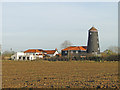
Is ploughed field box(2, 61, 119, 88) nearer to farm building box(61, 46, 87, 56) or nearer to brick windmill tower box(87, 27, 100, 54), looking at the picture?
brick windmill tower box(87, 27, 100, 54)

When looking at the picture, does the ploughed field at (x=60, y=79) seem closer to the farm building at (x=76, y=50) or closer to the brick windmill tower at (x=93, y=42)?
the brick windmill tower at (x=93, y=42)

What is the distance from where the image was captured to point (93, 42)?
3344 inches

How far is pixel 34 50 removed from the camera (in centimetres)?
12669

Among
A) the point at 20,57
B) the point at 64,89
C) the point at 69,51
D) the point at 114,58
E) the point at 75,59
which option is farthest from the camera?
the point at 69,51

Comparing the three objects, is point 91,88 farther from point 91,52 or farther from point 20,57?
point 20,57

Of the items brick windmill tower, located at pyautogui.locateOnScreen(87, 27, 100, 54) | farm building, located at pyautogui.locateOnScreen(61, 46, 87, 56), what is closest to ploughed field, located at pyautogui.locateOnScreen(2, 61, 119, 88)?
brick windmill tower, located at pyautogui.locateOnScreen(87, 27, 100, 54)

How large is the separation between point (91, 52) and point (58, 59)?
1957 cm

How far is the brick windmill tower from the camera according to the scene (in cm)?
8519

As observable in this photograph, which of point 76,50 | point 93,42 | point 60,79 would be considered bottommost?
point 60,79

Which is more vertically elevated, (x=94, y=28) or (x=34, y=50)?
(x=94, y=28)

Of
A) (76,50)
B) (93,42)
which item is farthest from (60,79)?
(76,50)

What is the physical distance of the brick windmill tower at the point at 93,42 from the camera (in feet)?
279

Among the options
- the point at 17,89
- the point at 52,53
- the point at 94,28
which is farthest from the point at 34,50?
the point at 17,89

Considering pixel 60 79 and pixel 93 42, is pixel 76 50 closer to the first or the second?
pixel 93 42
